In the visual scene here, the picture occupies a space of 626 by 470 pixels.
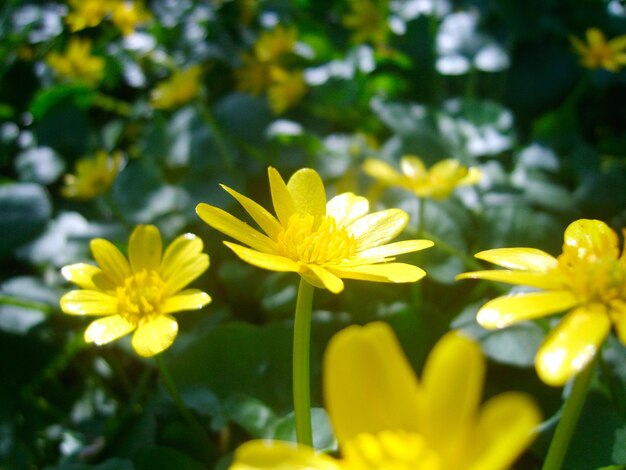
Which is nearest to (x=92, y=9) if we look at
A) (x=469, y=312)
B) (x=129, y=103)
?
(x=129, y=103)

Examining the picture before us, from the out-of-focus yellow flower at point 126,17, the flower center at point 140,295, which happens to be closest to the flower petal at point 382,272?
the flower center at point 140,295

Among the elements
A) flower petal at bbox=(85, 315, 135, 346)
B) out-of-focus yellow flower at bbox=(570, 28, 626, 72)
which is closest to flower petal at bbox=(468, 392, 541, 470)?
flower petal at bbox=(85, 315, 135, 346)

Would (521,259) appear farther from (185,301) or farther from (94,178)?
(94,178)

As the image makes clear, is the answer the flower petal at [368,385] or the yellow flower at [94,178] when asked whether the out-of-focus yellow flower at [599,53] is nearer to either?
the yellow flower at [94,178]

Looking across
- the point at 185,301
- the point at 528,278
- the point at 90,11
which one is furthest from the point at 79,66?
the point at 528,278

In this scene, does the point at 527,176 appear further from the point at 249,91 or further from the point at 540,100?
the point at 249,91
